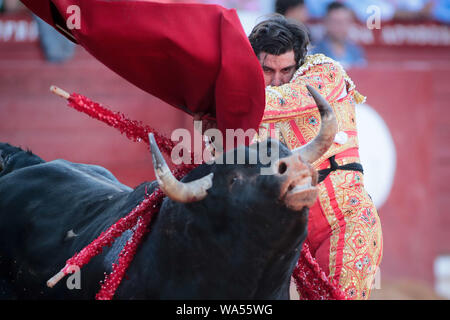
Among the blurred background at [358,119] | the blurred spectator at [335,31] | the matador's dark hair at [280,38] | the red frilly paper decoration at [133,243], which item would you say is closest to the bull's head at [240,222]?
the red frilly paper decoration at [133,243]

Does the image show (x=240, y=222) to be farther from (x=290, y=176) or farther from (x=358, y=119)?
(x=358, y=119)

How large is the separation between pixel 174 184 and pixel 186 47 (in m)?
0.51

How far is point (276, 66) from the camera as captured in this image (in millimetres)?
2842

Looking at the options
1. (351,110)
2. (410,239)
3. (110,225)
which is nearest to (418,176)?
(410,239)

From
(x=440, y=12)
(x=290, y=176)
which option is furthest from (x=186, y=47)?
(x=440, y=12)

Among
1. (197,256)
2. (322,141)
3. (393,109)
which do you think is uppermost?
(393,109)

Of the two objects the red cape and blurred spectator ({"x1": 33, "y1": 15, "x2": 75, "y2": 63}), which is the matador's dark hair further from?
blurred spectator ({"x1": 33, "y1": 15, "x2": 75, "y2": 63})

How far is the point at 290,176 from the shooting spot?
2076mm

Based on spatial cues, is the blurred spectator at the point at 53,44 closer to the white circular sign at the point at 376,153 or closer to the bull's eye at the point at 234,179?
the white circular sign at the point at 376,153

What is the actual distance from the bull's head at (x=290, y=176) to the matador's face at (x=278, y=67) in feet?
1.97

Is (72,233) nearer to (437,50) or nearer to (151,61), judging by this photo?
(151,61)

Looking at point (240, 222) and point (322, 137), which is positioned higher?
point (322, 137)

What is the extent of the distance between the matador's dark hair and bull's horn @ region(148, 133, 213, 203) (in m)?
0.77

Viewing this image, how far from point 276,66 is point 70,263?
43.1 inches
